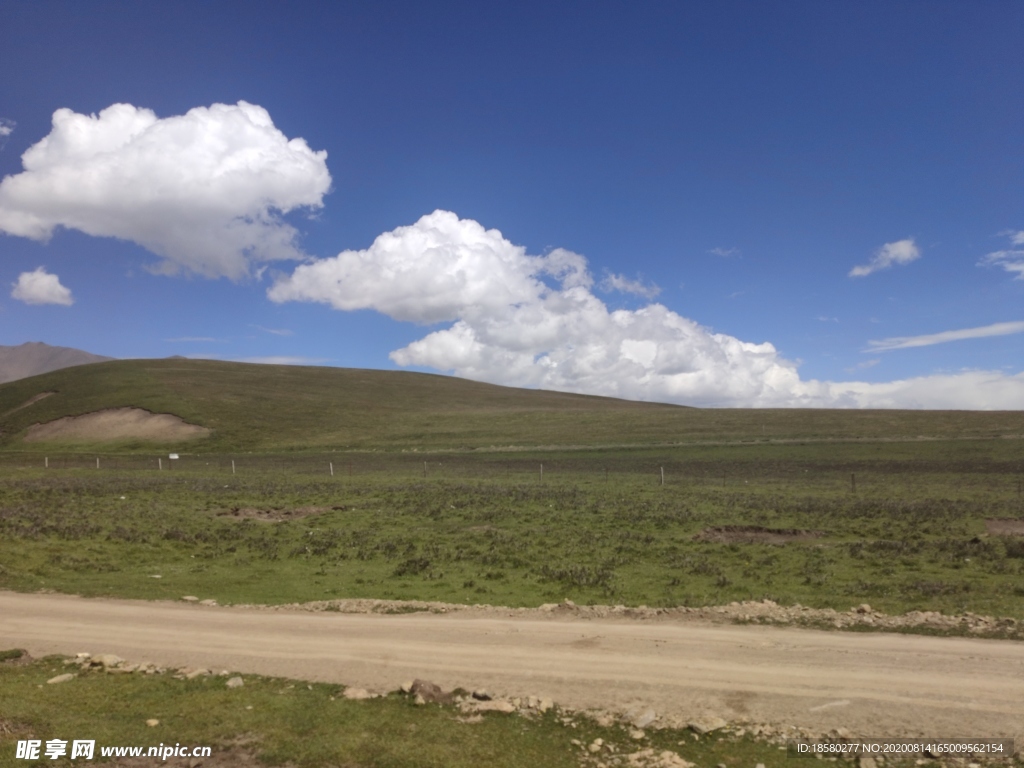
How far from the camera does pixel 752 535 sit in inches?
1066

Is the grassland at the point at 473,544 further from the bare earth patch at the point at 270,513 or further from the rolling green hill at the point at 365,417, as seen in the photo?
the rolling green hill at the point at 365,417

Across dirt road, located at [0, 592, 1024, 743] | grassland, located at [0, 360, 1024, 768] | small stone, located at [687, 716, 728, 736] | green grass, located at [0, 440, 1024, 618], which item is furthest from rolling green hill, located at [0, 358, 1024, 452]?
small stone, located at [687, 716, 728, 736]

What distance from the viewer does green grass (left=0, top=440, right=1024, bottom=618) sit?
18.0 metres

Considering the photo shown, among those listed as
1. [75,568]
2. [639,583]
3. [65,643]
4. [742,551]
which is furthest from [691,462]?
[65,643]

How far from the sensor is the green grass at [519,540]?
18.0m

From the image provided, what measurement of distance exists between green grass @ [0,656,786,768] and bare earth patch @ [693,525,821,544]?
58.7ft

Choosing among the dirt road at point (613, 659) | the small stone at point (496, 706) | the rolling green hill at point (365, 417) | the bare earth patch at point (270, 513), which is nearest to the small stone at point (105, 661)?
the dirt road at point (613, 659)

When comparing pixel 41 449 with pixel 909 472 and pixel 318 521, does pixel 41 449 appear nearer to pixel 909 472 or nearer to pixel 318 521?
pixel 318 521

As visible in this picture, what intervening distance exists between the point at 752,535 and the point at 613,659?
56.6ft

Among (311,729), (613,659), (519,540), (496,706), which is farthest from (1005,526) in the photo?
(311,729)

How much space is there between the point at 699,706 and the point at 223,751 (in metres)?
6.51

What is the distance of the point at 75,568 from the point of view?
20.2 m

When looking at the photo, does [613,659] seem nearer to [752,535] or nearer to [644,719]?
[644,719]

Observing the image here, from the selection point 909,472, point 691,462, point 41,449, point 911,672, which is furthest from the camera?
point 41,449
